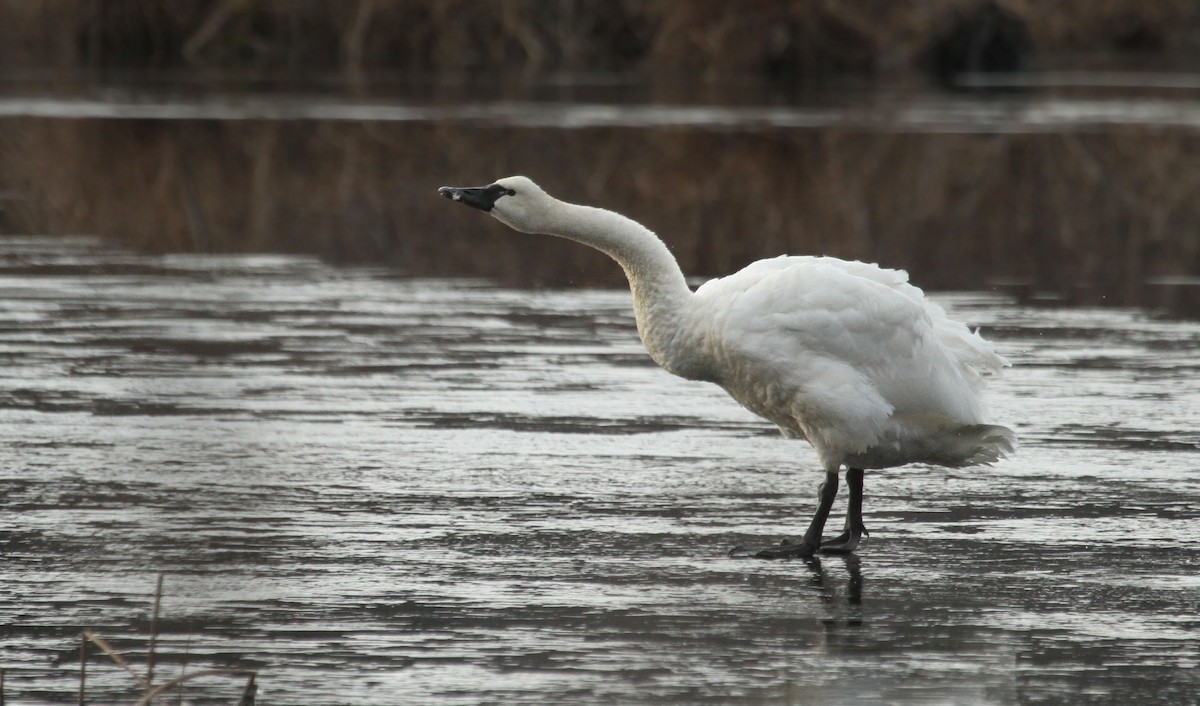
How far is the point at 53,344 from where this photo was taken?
1155 centimetres

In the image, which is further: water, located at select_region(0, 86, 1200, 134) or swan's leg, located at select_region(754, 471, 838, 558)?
water, located at select_region(0, 86, 1200, 134)

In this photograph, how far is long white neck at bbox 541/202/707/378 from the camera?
292 inches

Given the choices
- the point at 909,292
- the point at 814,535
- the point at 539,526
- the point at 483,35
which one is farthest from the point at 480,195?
the point at 483,35

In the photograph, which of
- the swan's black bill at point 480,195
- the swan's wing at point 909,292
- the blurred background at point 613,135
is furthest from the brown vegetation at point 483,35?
Result: the swan's wing at point 909,292

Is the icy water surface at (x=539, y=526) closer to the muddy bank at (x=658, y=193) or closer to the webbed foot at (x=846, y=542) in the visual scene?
the webbed foot at (x=846, y=542)

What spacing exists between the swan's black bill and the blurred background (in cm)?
695

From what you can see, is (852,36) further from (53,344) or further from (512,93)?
(53,344)

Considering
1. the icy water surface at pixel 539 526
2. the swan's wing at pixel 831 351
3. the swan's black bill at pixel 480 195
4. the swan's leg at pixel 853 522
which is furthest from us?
the swan's black bill at pixel 480 195

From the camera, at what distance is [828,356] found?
7.16 m

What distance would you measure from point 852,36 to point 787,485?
113 feet

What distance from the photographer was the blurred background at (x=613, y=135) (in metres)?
16.6

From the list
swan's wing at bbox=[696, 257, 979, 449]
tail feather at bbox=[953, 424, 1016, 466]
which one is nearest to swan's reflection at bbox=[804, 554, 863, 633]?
swan's wing at bbox=[696, 257, 979, 449]

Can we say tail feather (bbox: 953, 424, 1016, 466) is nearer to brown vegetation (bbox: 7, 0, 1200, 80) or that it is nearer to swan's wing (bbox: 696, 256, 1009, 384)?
swan's wing (bbox: 696, 256, 1009, 384)

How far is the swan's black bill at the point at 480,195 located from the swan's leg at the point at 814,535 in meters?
1.64
